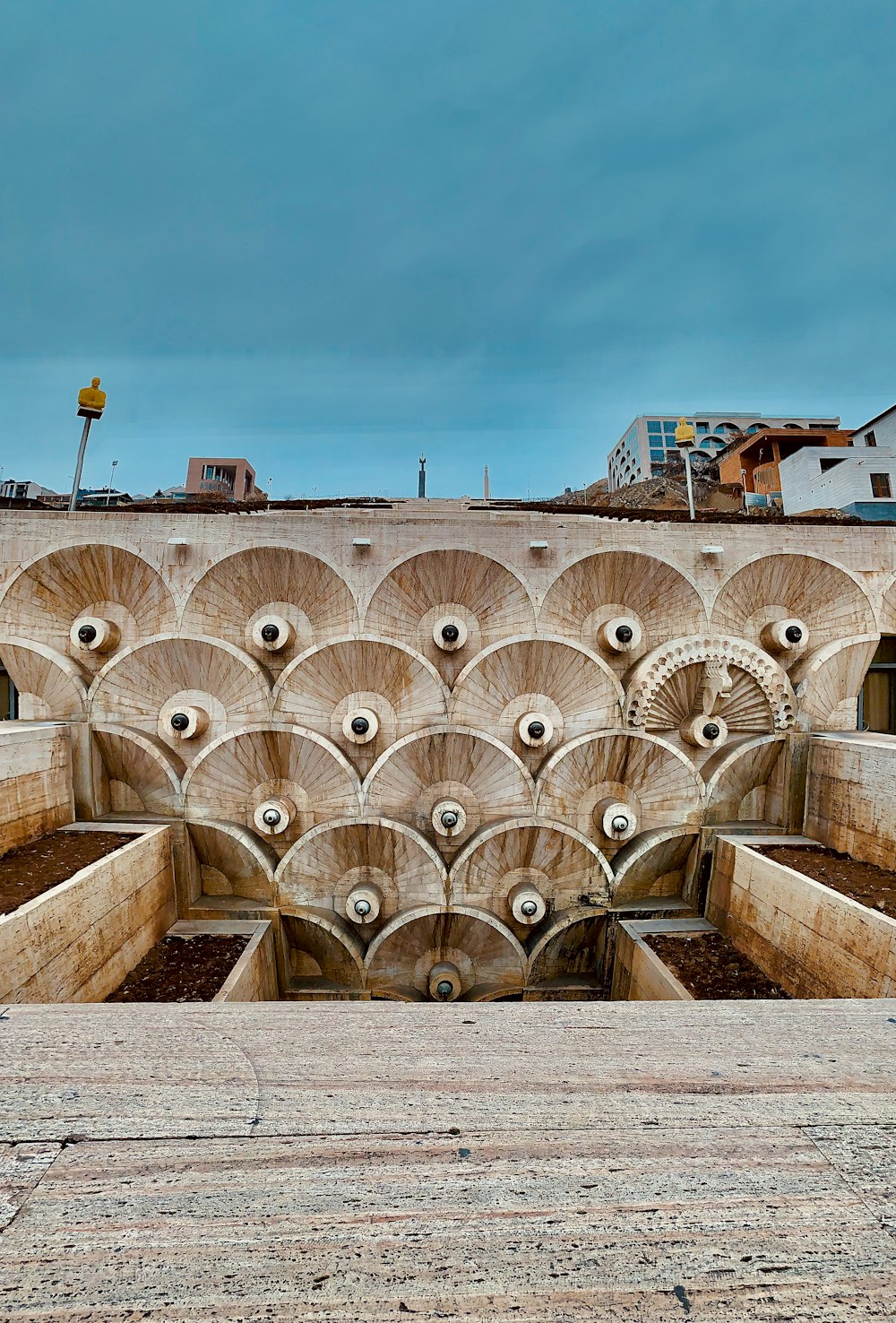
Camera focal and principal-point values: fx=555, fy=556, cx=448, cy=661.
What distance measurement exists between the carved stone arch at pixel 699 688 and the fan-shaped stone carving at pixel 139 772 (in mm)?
6264

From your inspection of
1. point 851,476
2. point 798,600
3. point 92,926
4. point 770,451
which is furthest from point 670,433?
point 92,926

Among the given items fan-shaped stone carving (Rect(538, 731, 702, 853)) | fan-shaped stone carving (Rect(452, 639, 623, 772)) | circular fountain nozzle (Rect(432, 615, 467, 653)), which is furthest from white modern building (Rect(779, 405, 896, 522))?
circular fountain nozzle (Rect(432, 615, 467, 653))

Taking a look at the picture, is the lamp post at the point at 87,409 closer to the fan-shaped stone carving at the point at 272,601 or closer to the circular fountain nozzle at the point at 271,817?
the fan-shaped stone carving at the point at 272,601

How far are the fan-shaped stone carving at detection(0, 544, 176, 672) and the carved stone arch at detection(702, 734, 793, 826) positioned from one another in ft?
26.2

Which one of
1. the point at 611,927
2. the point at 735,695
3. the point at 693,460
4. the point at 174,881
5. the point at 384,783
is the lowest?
the point at 611,927

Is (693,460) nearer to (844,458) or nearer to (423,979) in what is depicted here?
(844,458)

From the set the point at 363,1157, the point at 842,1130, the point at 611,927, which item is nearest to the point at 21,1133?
the point at 363,1157

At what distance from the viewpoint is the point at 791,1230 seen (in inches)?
44.4

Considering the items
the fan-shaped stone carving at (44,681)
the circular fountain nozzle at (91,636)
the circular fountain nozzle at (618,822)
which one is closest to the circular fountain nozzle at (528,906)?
the circular fountain nozzle at (618,822)

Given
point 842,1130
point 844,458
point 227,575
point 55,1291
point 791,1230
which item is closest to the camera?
point 55,1291

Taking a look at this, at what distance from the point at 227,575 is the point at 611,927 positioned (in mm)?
7089

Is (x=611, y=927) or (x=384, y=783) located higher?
(x=384, y=783)

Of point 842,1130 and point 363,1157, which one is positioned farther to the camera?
point 842,1130

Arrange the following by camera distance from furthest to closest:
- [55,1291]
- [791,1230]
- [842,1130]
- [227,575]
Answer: [227,575] → [842,1130] → [791,1230] → [55,1291]
